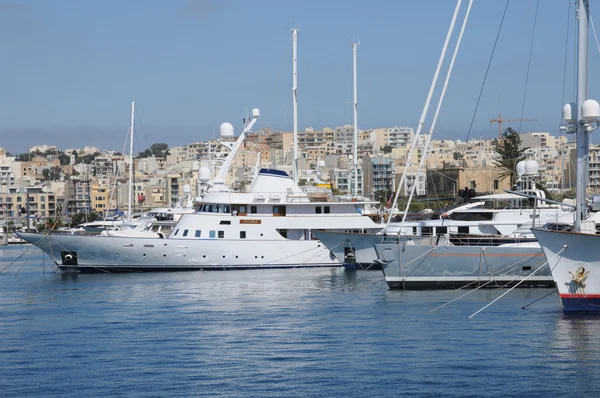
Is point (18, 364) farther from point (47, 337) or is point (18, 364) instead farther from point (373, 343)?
point (373, 343)

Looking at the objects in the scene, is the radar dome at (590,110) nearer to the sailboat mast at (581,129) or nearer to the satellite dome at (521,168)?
the sailboat mast at (581,129)

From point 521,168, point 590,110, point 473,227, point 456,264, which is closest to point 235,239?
point 473,227

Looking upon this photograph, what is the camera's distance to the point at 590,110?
26.5 m

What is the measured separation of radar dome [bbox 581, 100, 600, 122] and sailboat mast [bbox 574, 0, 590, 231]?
25 cm

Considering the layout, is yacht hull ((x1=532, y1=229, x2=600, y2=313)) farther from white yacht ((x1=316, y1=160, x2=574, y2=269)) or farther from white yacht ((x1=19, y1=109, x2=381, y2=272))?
white yacht ((x1=19, y1=109, x2=381, y2=272))

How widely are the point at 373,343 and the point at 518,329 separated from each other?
12.1 feet

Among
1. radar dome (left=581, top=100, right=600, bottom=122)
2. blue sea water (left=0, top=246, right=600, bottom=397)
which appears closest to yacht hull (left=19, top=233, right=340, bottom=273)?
blue sea water (left=0, top=246, right=600, bottom=397)

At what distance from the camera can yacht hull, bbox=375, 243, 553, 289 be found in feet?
111

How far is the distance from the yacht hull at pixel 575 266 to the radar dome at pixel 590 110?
313 cm

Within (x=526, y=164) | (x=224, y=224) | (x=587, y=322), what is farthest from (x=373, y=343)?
(x=224, y=224)

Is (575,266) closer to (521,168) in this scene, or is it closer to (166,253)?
(521,168)

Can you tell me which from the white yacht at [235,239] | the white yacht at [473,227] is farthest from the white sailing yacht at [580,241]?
the white yacht at [235,239]

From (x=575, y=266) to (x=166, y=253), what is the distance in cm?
2595

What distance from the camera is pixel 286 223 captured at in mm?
49562
